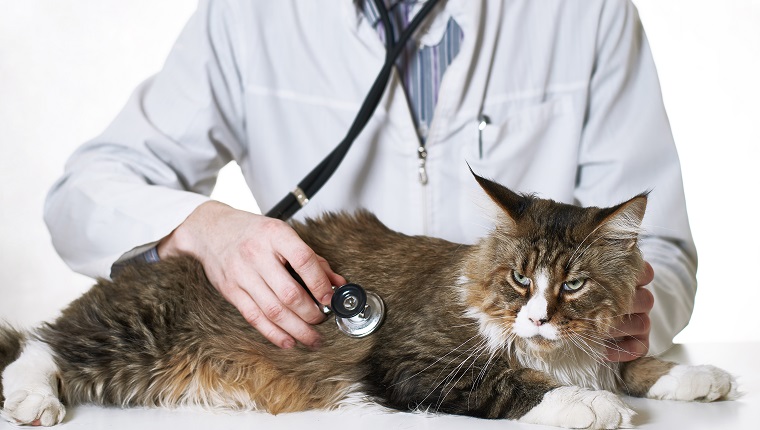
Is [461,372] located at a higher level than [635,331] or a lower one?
lower

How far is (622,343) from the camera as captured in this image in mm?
1891

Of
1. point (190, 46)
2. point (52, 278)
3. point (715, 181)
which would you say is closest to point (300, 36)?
point (190, 46)

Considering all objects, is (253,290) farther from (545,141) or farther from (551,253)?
(545,141)

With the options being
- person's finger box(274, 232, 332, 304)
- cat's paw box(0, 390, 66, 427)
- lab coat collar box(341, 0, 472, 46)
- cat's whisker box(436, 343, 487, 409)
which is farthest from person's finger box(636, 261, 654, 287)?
cat's paw box(0, 390, 66, 427)

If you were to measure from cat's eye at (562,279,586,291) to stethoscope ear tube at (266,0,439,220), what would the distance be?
0.71 m

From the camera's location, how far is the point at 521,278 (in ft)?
5.76

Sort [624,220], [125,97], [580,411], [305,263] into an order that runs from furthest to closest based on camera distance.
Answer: [125,97], [305,263], [624,220], [580,411]

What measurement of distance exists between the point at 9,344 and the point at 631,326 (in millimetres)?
1407

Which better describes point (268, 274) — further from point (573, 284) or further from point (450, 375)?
point (573, 284)

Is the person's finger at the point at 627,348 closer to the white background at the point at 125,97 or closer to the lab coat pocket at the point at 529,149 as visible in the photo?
the lab coat pocket at the point at 529,149

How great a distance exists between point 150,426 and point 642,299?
1.06 m

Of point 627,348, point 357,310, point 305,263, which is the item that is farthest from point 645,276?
point 305,263

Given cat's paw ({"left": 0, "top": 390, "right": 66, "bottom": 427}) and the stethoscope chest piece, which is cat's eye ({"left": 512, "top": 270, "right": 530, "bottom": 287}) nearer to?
the stethoscope chest piece

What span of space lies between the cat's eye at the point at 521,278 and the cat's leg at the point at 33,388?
943mm
